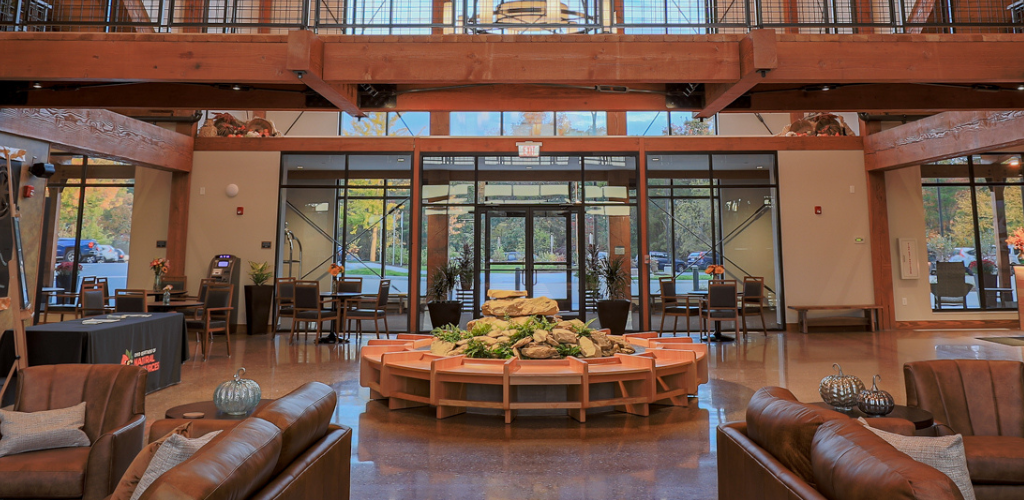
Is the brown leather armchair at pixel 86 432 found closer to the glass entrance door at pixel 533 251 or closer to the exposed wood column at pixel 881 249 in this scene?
the glass entrance door at pixel 533 251

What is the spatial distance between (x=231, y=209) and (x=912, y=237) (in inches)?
454

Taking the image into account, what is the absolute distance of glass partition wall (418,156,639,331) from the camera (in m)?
9.38

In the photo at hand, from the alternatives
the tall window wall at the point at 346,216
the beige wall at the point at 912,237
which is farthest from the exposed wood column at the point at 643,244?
the beige wall at the point at 912,237

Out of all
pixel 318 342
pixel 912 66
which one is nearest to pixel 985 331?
pixel 912 66

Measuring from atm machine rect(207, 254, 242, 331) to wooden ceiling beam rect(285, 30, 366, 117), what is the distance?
524 cm

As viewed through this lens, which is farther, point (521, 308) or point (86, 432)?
point (521, 308)

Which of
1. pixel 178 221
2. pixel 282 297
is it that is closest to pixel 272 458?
pixel 282 297

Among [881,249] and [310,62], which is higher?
[310,62]

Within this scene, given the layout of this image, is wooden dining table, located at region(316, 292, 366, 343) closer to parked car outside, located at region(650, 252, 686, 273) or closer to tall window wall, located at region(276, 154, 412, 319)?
tall window wall, located at region(276, 154, 412, 319)

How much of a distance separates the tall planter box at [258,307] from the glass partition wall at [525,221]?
247 centimetres

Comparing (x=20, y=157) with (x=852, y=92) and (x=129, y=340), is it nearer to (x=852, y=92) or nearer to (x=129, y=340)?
(x=129, y=340)

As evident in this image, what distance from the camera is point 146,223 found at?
9.70 m

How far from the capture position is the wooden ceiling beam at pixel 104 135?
19.6ft

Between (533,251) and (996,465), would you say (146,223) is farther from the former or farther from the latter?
(996,465)
